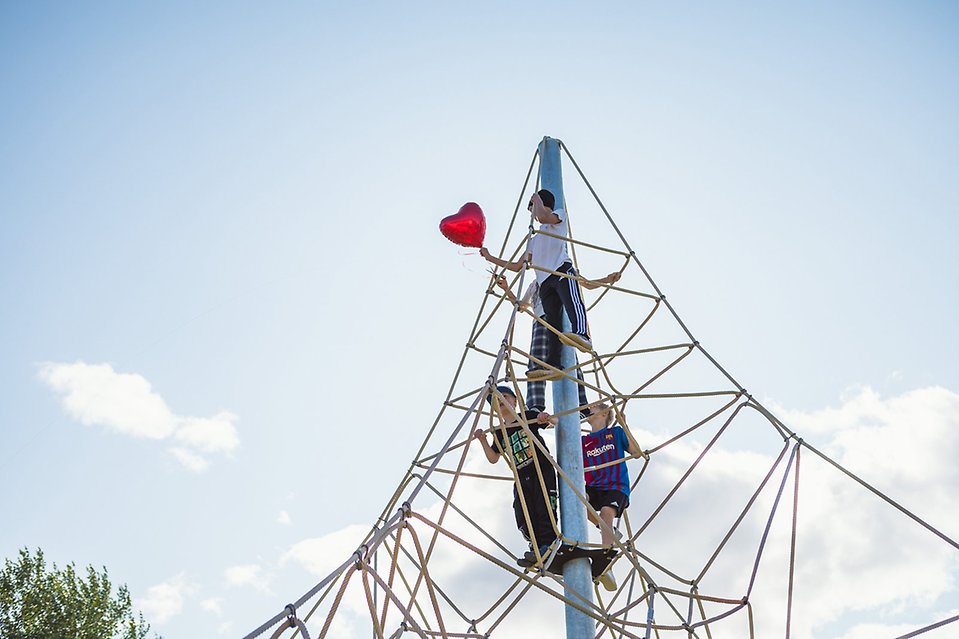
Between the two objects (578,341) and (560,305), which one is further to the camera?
(560,305)

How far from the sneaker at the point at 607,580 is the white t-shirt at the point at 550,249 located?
2593 millimetres

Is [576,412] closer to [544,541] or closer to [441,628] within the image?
[544,541]

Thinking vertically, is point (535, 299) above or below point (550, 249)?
below

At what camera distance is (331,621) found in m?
4.63

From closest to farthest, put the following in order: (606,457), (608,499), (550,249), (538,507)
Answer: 1. (538,507)
2. (608,499)
3. (606,457)
4. (550,249)

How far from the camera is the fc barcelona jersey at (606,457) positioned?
729 cm

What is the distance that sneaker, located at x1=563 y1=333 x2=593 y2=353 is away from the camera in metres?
6.97

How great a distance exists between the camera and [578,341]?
23.1 ft

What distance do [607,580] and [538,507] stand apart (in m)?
0.77

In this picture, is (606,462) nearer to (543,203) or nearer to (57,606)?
(543,203)

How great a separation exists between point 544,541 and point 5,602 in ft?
48.5

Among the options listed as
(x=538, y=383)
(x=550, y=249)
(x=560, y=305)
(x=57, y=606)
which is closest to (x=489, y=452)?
(x=538, y=383)

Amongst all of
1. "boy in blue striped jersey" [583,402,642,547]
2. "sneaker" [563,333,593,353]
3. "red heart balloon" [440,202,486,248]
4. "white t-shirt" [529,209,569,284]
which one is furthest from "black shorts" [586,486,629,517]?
"red heart balloon" [440,202,486,248]

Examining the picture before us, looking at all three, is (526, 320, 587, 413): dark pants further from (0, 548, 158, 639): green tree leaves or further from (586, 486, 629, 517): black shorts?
(0, 548, 158, 639): green tree leaves
